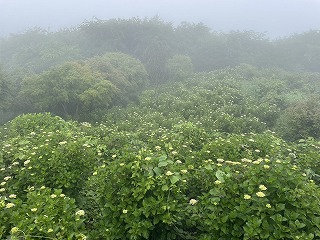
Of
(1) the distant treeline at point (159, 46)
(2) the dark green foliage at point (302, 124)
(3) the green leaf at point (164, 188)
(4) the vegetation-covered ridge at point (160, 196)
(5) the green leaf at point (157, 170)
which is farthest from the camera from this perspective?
(1) the distant treeline at point (159, 46)

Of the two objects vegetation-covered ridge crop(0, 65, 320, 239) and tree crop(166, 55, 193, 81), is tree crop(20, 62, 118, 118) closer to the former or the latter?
tree crop(166, 55, 193, 81)

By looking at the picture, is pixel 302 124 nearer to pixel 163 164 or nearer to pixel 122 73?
pixel 163 164

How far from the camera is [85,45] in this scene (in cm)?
2989

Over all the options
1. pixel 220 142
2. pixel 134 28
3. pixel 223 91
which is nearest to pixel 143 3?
pixel 134 28

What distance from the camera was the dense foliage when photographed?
2732 millimetres

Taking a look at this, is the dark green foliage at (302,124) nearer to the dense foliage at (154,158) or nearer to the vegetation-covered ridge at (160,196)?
the dense foliage at (154,158)

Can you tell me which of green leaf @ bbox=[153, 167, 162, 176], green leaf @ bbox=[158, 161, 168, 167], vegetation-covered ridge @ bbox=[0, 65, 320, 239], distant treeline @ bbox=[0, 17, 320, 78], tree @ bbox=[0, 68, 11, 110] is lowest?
distant treeline @ bbox=[0, 17, 320, 78]

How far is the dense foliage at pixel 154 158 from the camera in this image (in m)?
2.73

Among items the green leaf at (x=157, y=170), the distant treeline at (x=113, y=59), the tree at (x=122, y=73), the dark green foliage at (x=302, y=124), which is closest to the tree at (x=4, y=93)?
the distant treeline at (x=113, y=59)

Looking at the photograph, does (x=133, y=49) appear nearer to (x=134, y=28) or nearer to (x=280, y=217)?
(x=134, y=28)

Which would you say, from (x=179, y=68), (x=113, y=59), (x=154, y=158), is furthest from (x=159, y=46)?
(x=154, y=158)

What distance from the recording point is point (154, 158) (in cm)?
322

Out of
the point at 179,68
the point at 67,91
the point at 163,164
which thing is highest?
the point at 163,164

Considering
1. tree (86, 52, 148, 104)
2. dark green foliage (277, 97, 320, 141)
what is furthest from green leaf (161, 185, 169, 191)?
tree (86, 52, 148, 104)
